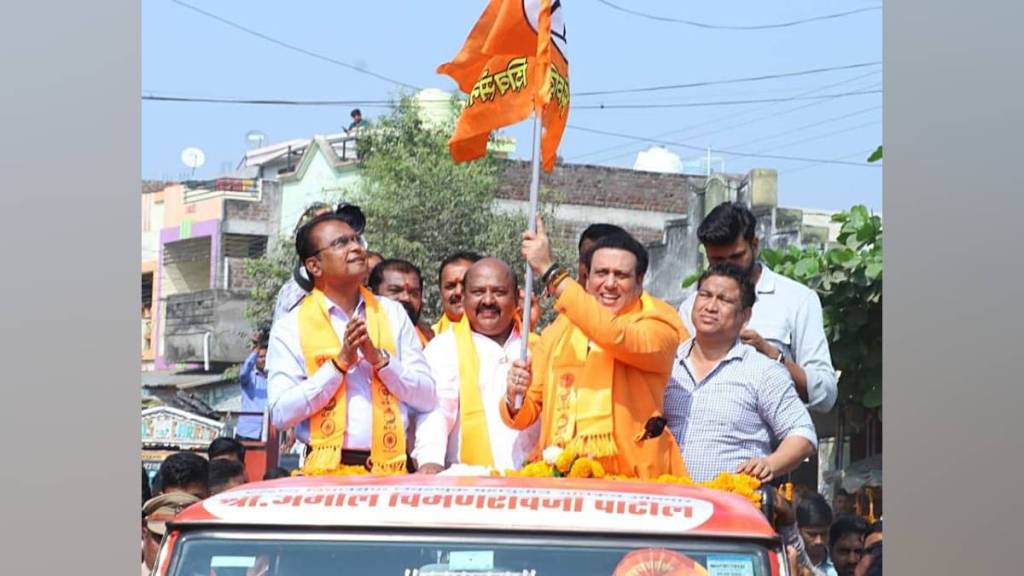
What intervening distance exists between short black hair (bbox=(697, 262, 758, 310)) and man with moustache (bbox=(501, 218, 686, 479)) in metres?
0.28

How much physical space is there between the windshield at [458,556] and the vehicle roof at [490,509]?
3cm

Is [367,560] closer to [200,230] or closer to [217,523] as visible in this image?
[217,523]

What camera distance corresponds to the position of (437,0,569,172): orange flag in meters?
5.62

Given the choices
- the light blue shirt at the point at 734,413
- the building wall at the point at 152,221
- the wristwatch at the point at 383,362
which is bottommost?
the light blue shirt at the point at 734,413

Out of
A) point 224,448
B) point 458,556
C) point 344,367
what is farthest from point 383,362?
point 224,448

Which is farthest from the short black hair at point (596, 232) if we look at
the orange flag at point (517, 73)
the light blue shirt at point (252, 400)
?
the light blue shirt at point (252, 400)

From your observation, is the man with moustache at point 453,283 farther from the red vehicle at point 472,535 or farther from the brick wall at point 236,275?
the brick wall at point 236,275

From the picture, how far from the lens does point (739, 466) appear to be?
5062 mm

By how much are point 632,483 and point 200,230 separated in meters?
29.1

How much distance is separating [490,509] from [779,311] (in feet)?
8.28

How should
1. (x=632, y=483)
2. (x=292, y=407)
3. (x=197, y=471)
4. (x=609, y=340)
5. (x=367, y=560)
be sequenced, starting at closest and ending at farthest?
(x=367, y=560) < (x=632, y=483) < (x=609, y=340) < (x=292, y=407) < (x=197, y=471)

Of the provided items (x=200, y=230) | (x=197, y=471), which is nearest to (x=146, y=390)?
(x=200, y=230)

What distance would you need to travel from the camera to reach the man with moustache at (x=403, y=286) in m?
6.39

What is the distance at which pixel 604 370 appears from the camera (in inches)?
194
